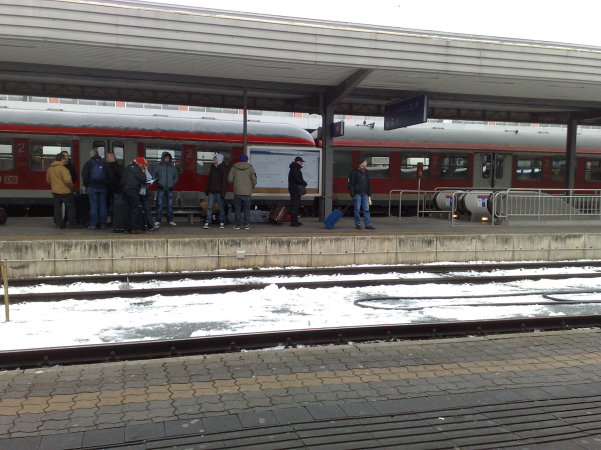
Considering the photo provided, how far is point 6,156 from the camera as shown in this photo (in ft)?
46.7

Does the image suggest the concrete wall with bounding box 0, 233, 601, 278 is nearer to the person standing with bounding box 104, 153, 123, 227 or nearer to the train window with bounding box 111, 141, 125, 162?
the person standing with bounding box 104, 153, 123, 227

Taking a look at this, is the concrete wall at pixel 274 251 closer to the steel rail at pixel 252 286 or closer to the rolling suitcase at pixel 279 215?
the steel rail at pixel 252 286

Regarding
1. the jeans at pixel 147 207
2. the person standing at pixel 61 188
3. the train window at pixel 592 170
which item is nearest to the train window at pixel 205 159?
the jeans at pixel 147 207

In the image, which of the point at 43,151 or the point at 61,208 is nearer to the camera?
the point at 61,208

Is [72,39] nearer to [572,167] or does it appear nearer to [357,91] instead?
[357,91]

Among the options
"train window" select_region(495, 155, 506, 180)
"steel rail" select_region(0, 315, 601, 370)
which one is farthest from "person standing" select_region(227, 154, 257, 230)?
"train window" select_region(495, 155, 506, 180)

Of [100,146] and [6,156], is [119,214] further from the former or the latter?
[6,156]

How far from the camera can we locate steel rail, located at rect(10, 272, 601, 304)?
6.98 m

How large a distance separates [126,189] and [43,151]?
6256 mm

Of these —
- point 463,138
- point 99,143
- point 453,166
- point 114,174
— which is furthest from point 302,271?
point 463,138

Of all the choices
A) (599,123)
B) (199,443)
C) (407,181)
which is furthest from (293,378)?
(599,123)

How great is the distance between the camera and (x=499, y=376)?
14.6ft

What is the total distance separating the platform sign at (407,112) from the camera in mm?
11898

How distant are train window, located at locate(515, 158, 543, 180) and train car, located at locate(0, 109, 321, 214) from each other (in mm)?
9653
